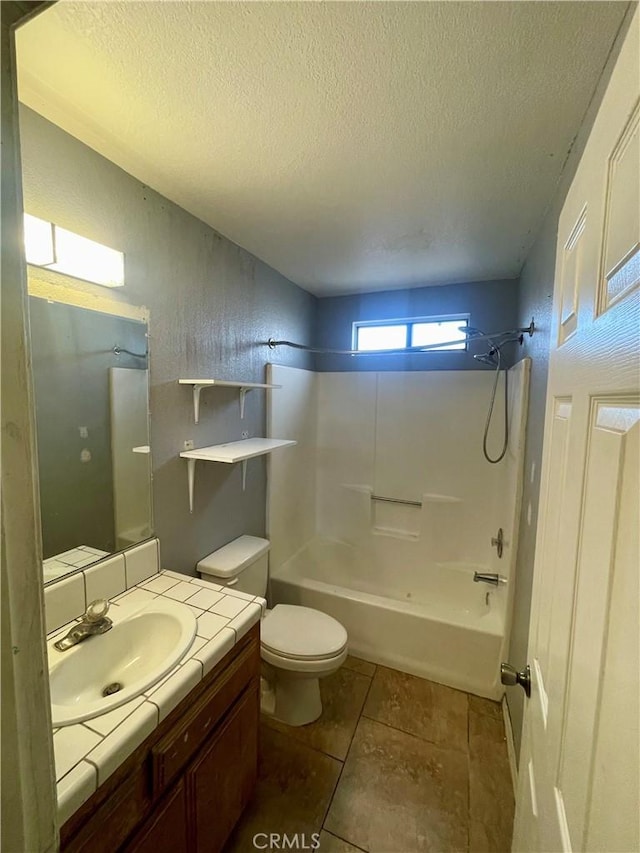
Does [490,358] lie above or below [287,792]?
above

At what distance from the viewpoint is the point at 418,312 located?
105 inches

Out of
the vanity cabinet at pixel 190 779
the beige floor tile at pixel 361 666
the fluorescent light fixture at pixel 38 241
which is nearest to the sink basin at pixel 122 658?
the vanity cabinet at pixel 190 779

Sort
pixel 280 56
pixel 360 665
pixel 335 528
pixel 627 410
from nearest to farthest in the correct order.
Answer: pixel 627 410 → pixel 280 56 → pixel 360 665 → pixel 335 528

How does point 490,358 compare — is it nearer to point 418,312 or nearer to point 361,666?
point 418,312

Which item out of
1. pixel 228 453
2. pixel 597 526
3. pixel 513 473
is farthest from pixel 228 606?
pixel 513 473

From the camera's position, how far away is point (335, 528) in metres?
2.96

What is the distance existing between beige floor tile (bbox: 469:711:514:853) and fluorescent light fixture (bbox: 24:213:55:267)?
251cm

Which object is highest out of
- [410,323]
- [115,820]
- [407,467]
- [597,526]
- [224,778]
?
[410,323]

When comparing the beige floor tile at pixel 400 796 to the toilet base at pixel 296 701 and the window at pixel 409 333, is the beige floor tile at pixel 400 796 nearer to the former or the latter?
the toilet base at pixel 296 701

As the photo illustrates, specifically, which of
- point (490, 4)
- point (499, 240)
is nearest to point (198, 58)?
point (490, 4)

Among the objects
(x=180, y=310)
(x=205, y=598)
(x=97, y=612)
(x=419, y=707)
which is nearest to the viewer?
(x=97, y=612)

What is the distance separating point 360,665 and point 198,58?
2776 mm

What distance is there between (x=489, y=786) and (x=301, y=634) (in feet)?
3.25

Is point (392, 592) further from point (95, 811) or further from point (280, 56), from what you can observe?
point (280, 56)
